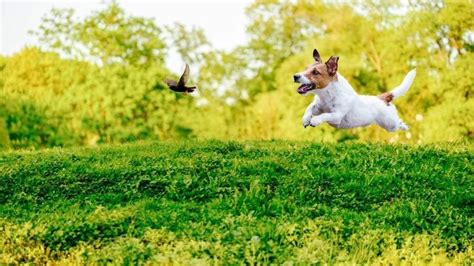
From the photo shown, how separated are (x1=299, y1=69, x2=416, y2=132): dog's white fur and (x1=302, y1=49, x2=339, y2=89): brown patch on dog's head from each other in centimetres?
8

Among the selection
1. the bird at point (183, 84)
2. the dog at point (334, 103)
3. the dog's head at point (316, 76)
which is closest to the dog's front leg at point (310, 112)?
the dog at point (334, 103)

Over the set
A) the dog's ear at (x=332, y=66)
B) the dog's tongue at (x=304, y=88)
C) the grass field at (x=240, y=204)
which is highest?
the dog's ear at (x=332, y=66)

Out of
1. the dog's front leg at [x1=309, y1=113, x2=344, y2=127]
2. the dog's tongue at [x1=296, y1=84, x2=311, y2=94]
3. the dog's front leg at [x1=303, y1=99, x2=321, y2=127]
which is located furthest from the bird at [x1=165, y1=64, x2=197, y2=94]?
the dog's front leg at [x1=309, y1=113, x2=344, y2=127]

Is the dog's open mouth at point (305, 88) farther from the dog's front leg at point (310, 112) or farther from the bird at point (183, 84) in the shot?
the bird at point (183, 84)

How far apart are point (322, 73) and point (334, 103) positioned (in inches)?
19.2

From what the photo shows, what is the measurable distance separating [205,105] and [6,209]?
33.2m

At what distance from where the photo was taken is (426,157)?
50.5 ft

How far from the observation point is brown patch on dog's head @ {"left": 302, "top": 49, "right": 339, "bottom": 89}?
992 cm

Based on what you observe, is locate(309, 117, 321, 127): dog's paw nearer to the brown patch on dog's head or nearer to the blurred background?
the brown patch on dog's head

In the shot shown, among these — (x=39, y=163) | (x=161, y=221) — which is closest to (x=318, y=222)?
(x=161, y=221)

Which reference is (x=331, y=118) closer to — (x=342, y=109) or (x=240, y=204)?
(x=342, y=109)

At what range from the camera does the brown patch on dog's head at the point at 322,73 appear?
32.6 ft

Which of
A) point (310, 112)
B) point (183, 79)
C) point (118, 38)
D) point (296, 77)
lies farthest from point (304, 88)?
point (118, 38)

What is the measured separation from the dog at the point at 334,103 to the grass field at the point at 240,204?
1.64m
